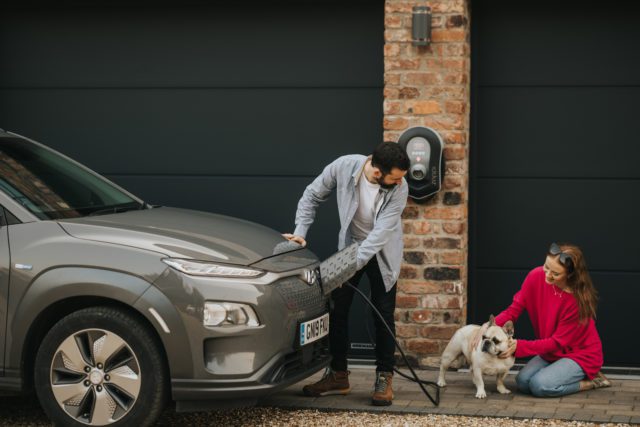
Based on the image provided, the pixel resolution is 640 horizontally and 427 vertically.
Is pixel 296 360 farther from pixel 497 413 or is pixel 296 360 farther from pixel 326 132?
pixel 326 132

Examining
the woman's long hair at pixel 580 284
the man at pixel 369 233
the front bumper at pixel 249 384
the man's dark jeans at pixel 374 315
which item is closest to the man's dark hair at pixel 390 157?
the man at pixel 369 233

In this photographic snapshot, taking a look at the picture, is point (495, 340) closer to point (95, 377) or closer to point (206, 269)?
point (206, 269)

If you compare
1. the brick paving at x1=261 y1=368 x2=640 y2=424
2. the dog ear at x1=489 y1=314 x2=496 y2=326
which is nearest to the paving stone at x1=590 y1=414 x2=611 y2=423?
the brick paving at x1=261 y1=368 x2=640 y2=424

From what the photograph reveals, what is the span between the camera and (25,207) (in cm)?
591

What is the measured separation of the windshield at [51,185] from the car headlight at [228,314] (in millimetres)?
1096

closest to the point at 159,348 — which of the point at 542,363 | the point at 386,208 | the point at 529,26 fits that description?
the point at 386,208

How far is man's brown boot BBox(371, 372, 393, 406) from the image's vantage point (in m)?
6.55

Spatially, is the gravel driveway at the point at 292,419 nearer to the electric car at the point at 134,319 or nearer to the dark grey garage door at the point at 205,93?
the electric car at the point at 134,319

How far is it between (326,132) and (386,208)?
1809 millimetres

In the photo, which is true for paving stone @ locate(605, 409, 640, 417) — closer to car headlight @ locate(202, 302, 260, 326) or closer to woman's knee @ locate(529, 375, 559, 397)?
woman's knee @ locate(529, 375, 559, 397)

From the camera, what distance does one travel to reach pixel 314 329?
6.05 metres

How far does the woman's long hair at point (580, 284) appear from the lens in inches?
265

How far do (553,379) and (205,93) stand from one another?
3.41 m

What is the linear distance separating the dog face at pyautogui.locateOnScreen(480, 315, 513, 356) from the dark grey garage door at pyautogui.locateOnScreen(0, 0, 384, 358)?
1.75m
